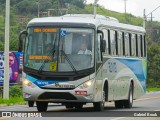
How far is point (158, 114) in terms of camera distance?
82.3 ft

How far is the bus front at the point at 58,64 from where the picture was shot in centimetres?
2473

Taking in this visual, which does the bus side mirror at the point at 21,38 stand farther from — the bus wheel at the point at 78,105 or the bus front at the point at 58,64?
the bus wheel at the point at 78,105

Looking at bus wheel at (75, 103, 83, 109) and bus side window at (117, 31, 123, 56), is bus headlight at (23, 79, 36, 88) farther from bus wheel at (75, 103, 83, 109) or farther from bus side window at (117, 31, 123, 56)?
bus side window at (117, 31, 123, 56)

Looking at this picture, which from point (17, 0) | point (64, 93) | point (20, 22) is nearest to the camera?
point (64, 93)

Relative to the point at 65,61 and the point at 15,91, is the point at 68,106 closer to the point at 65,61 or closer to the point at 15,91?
the point at 65,61

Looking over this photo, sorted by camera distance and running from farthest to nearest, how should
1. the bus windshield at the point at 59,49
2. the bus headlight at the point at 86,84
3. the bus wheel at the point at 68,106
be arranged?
1. the bus wheel at the point at 68,106
2. the bus windshield at the point at 59,49
3. the bus headlight at the point at 86,84

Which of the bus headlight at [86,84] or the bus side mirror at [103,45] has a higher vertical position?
the bus side mirror at [103,45]

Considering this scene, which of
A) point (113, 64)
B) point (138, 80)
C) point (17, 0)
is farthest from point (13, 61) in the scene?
point (17, 0)

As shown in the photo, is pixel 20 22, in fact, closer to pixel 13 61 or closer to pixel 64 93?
pixel 13 61

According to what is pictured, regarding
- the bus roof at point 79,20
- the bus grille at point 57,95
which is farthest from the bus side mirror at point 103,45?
the bus grille at point 57,95

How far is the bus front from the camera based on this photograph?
24734mm

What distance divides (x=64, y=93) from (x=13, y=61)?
18.6m

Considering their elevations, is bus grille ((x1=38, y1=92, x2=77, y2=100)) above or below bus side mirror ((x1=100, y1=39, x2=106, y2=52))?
below

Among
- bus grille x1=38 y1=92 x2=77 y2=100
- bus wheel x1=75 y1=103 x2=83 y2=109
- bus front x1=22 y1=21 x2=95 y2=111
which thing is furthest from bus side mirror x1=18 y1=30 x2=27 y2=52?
bus wheel x1=75 y1=103 x2=83 y2=109
